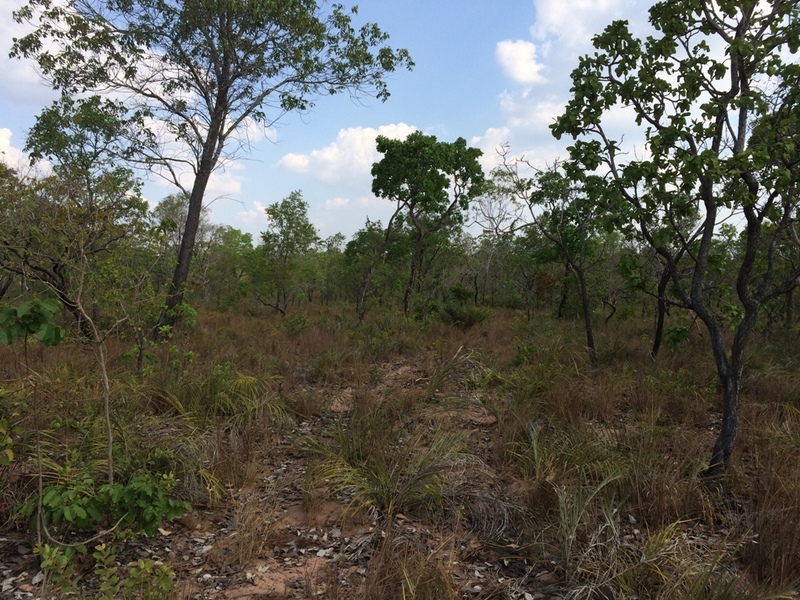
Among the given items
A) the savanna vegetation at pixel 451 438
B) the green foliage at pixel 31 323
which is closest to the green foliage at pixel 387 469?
the savanna vegetation at pixel 451 438

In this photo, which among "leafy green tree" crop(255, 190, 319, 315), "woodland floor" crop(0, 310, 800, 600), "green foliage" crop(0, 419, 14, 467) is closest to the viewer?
"green foliage" crop(0, 419, 14, 467)

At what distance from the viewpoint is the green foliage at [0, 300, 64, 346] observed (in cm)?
235

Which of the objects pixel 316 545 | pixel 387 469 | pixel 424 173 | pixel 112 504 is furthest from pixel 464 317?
pixel 112 504

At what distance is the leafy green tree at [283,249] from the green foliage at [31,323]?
14838 mm

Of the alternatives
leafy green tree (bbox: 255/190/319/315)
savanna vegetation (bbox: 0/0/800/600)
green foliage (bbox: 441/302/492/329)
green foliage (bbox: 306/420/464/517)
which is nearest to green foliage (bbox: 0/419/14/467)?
savanna vegetation (bbox: 0/0/800/600)

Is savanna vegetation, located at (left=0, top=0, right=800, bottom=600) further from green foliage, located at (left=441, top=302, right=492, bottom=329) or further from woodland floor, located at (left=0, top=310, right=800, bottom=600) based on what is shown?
green foliage, located at (left=441, top=302, right=492, bottom=329)

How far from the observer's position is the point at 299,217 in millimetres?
18609

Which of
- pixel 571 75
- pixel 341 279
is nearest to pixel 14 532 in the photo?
Result: pixel 571 75

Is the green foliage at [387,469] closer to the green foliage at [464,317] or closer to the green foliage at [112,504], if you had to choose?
the green foliage at [112,504]

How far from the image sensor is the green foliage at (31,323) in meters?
2.35

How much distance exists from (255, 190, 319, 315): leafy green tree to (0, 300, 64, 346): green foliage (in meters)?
14.8

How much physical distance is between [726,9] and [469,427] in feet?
14.6

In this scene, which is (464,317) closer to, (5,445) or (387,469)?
(387,469)

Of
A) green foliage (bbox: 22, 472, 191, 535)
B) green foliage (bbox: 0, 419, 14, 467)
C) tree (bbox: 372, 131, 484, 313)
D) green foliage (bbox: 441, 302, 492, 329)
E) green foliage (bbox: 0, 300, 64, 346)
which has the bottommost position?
green foliage (bbox: 22, 472, 191, 535)
